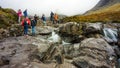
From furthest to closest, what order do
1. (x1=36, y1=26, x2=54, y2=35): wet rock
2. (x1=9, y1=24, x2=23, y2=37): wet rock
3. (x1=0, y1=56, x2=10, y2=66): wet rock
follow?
(x1=36, y1=26, x2=54, y2=35): wet rock
(x1=9, y1=24, x2=23, y2=37): wet rock
(x1=0, y1=56, x2=10, y2=66): wet rock

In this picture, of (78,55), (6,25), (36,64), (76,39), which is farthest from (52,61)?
(6,25)

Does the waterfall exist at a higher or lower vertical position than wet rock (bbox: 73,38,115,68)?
lower

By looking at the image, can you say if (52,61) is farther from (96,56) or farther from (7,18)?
(7,18)

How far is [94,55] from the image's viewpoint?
115ft

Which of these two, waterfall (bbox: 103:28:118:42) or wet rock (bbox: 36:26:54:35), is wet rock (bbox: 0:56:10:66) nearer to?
wet rock (bbox: 36:26:54:35)

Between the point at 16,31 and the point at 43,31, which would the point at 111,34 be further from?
the point at 16,31

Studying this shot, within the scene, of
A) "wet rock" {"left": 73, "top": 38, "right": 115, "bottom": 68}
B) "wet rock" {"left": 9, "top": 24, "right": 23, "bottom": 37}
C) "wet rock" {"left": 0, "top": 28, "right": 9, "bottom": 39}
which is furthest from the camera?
"wet rock" {"left": 9, "top": 24, "right": 23, "bottom": 37}

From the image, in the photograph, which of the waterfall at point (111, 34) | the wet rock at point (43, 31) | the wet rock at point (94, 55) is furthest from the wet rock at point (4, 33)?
the waterfall at point (111, 34)

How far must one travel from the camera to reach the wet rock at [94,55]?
33.0 m

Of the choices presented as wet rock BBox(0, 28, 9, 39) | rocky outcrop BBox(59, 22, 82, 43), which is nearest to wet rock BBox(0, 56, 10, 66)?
wet rock BBox(0, 28, 9, 39)

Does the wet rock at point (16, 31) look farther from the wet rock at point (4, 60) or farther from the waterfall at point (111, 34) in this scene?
the wet rock at point (4, 60)

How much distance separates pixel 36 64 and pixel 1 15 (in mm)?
35560

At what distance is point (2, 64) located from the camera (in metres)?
30.1

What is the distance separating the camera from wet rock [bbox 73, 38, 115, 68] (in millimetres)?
33031
